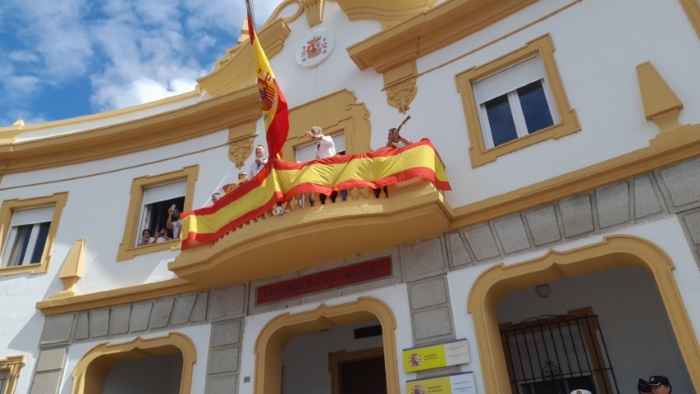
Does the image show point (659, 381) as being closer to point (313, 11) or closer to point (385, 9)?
point (385, 9)

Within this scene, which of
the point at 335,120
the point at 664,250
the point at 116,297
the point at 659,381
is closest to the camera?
the point at 659,381

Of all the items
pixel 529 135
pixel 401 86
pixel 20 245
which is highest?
pixel 401 86

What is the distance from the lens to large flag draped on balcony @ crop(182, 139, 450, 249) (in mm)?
7230

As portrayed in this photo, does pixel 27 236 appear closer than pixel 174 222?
No

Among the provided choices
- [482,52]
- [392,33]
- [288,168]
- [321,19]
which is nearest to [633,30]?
[482,52]

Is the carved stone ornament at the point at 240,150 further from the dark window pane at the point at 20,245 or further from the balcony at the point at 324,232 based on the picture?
the dark window pane at the point at 20,245

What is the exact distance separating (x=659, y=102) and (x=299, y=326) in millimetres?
5950

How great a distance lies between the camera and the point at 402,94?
905cm

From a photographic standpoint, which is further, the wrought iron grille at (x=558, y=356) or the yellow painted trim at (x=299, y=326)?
the wrought iron grille at (x=558, y=356)

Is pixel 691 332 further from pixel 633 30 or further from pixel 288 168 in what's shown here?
pixel 288 168

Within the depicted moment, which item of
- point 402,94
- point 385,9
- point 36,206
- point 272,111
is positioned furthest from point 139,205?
point 385,9

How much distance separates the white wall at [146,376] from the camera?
9.74 metres

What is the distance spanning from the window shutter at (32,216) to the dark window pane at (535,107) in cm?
992

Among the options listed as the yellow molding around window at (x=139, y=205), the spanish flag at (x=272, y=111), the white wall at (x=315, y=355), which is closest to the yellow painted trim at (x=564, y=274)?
the white wall at (x=315, y=355)
